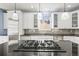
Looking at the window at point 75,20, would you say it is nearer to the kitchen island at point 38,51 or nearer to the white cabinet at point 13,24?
the white cabinet at point 13,24

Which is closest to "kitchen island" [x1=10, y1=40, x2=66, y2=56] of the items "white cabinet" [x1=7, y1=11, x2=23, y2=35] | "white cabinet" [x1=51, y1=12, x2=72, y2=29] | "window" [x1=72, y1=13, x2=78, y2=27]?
"white cabinet" [x1=7, y1=11, x2=23, y2=35]

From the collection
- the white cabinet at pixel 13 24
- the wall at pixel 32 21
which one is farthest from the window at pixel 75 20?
the white cabinet at pixel 13 24

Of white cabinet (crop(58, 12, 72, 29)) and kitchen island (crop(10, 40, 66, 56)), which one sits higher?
white cabinet (crop(58, 12, 72, 29))

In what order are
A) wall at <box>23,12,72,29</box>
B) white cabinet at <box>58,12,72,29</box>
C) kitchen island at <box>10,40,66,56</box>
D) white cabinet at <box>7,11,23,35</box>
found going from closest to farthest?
kitchen island at <box>10,40,66,56</box> → white cabinet at <box>7,11,23,35</box> → wall at <box>23,12,72,29</box> → white cabinet at <box>58,12,72,29</box>

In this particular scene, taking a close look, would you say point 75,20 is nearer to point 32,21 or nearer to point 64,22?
point 64,22

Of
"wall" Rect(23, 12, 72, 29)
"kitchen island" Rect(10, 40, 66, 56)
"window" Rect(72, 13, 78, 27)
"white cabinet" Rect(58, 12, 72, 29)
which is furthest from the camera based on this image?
"window" Rect(72, 13, 78, 27)

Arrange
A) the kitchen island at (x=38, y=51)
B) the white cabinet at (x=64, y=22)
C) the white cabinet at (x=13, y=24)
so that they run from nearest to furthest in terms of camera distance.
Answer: the kitchen island at (x=38, y=51) → the white cabinet at (x=13, y=24) → the white cabinet at (x=64, y=22)

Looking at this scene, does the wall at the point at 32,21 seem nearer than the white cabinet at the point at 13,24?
No

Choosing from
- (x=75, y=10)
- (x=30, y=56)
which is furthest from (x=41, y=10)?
(x=30, y=56)

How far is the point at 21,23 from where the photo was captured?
350cm

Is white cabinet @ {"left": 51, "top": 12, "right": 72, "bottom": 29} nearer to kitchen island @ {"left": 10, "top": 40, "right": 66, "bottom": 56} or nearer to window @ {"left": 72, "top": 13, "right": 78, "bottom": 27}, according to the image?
window @ {"left": 72, "top": 13, "right": 78, "bottom": 27}

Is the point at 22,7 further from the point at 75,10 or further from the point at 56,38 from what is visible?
the point at 75,10

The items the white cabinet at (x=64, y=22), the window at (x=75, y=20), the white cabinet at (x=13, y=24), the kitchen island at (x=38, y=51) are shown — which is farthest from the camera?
the window at (x=75, y=20)

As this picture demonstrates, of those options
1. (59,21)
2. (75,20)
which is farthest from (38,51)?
(75,20)
